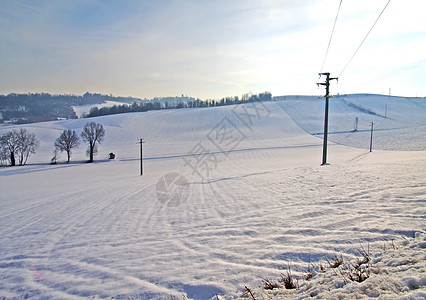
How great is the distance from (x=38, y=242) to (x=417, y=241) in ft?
33.4

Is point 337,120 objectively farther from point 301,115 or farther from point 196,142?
point 196,142

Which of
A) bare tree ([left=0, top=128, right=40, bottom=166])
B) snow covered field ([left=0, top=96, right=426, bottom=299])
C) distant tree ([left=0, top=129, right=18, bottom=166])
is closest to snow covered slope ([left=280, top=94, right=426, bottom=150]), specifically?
snow covered field ([left=0, top=96, right=426, bottom=299])

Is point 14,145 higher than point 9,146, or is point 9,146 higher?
point 14,145

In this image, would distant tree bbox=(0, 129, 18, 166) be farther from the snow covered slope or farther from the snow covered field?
the snow covered slope

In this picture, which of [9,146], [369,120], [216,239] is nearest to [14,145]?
[9,146]

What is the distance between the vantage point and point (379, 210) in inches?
261

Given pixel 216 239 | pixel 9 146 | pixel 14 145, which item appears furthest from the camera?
pixel 14 145

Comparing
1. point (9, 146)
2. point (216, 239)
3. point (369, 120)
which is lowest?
point (9, 146)

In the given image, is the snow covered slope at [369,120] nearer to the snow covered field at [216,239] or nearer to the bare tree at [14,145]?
the snow covered field at [216,239]

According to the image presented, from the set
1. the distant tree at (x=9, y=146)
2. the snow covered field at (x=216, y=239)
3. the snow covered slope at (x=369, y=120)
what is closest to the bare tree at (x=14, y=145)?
the distant tree at (x=9, y=146)

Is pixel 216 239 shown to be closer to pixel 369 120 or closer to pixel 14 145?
pixel 14 145

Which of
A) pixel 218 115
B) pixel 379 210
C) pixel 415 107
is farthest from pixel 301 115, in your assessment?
pixel 379 210

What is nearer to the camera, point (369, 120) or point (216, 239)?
point (216, 239)

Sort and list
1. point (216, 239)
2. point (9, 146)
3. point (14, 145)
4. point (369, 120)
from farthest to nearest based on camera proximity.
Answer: point (369, 120) < point (14, 145) < point (9, 146) < point (216, 239)
